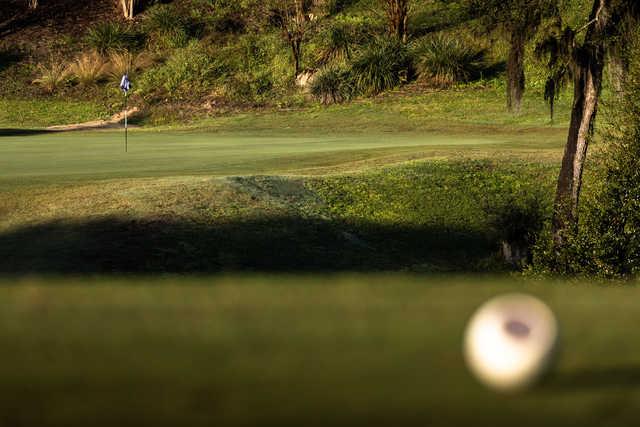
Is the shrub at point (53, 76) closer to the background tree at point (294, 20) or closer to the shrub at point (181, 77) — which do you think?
the shrub at point (181, 77)

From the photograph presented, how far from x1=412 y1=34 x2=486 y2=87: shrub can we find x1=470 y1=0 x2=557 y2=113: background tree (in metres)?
24.3

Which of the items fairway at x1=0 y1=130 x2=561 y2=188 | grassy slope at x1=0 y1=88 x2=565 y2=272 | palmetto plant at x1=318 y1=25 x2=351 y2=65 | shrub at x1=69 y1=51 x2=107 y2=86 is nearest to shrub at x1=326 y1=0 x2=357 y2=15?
palmetto plant at x1=318 y1=25 x2=351 y2=65

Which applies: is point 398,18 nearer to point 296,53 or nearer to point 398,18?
point 398,18

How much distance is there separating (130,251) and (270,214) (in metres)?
3.30

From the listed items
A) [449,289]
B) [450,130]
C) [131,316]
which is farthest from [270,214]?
[450,130]

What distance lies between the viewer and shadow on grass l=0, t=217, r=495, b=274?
525 inches

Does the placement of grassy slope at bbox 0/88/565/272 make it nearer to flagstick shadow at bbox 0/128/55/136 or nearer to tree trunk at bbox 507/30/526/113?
tree trunk at bbox 507/30/526/113

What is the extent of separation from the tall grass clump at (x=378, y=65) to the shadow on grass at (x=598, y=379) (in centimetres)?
3706

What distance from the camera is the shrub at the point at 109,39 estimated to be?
46125 mm

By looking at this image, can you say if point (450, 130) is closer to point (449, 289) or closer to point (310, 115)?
point (310, 115)

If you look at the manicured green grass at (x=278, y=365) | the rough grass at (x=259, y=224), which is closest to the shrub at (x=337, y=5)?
the rough grass at (x=259, y=224)

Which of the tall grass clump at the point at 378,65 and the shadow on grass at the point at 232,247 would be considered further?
the tall grass clump at the point at 378,65

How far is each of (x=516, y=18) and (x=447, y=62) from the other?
2496 centimetres

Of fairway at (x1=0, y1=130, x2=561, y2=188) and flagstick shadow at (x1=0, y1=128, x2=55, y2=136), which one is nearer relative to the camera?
fairway at (x1=0, y1=130, x2=561, y2=188)
